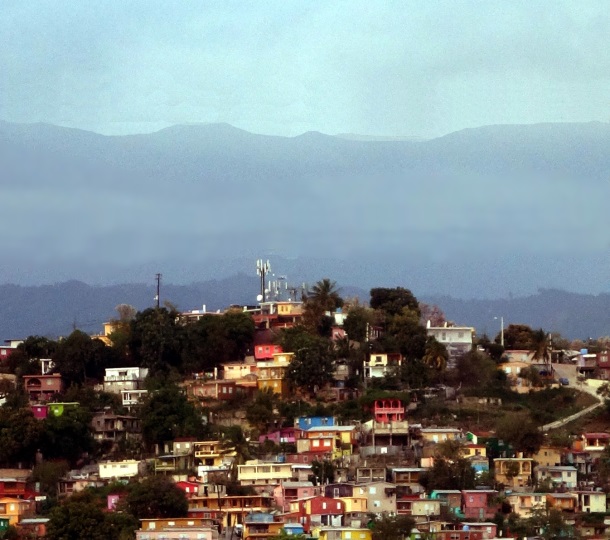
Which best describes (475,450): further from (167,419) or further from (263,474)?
(167,419)

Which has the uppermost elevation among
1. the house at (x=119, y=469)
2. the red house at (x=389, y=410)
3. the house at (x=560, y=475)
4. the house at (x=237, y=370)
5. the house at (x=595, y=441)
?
the house at (x=237, y=370)

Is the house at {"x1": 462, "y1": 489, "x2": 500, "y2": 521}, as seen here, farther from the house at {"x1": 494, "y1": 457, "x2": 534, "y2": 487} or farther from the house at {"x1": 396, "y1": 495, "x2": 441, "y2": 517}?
the house at {"x1": 494, "y1": 457, "x2": 534, "y2": 487}

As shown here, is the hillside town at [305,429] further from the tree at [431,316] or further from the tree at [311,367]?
the tree at [431,316]

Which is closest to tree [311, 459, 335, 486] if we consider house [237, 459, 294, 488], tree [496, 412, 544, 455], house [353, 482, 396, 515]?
house [237, 459, 294, 488]

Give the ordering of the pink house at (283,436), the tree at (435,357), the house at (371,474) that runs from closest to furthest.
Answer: the house at (371,474) → the pink house at (283,436) → the tree at (435,357)

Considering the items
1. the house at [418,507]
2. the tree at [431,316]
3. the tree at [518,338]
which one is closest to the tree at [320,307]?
the tree at [431,316]
